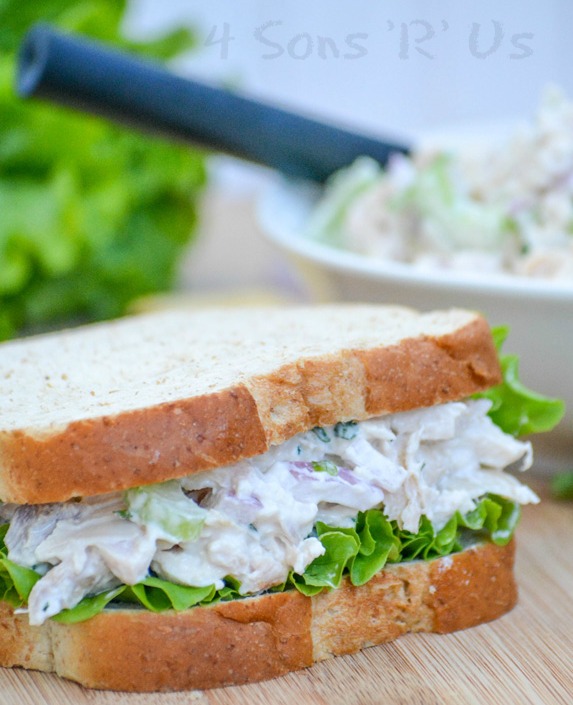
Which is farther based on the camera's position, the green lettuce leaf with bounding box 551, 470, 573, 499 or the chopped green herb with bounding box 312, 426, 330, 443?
the green lettuce leaf with bounding box 551, 470, 573, 499

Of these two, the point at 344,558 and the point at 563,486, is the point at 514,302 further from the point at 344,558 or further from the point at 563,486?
the point at 344,558

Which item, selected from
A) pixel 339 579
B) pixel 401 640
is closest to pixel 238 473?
pixel 339 579

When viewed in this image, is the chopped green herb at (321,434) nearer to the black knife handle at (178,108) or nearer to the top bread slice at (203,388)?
the top bread slice at (203,388)

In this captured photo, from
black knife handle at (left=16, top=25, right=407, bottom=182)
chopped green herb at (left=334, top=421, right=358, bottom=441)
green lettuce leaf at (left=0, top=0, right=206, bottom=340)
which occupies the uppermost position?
black knife handle at (left=16, top=25, right=407, bottom=182)

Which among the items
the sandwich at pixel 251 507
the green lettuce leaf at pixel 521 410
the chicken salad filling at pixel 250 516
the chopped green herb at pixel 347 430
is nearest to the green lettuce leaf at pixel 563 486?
the green lettuce leaf at pixel 521 410

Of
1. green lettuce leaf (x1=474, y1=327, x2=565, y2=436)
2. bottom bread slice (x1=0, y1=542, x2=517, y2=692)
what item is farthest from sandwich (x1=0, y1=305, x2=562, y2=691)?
green lettuce leaf (x1=474, y1=327, x2=565, y2=436)

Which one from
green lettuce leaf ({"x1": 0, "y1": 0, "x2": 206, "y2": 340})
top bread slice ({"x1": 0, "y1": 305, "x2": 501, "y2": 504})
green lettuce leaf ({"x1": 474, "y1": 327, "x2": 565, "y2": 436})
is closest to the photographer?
top bread slice ({"x1": 0, "y1": 305, "x2": 501, "y2": 504})

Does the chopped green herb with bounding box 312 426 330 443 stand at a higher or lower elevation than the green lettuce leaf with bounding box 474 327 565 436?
lower

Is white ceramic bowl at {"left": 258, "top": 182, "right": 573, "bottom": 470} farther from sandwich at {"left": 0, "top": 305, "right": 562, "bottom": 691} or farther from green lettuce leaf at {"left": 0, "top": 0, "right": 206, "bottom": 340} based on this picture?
green lettuce leaf at {"left": 0, "top": 0, "right": 206, "bottom": 340}
